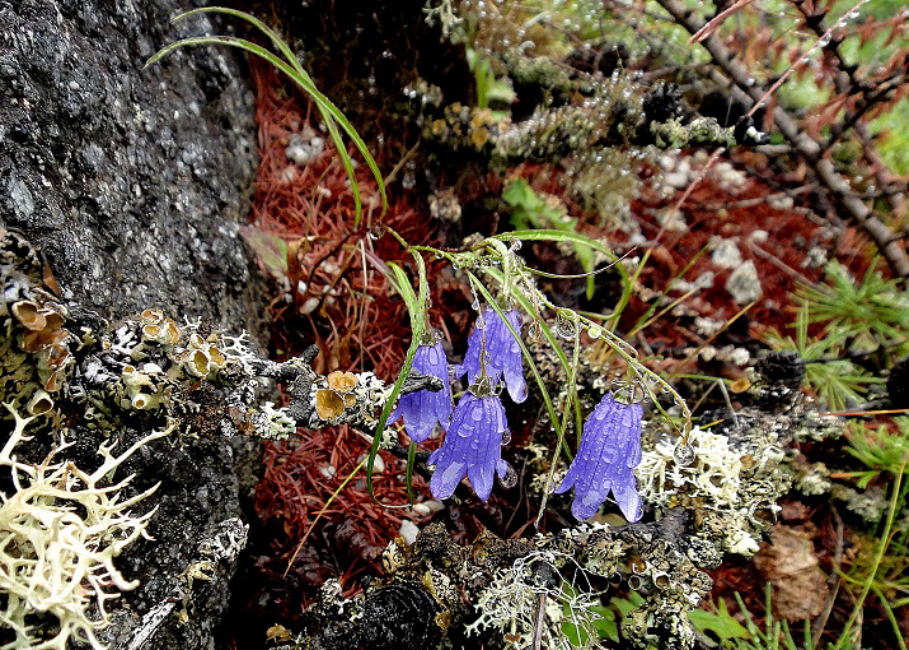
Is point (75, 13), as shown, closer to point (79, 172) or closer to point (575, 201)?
point (79, 172)

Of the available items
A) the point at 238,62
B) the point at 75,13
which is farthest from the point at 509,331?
the point at 238,62

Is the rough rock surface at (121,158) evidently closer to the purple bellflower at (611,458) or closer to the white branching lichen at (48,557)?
the white branching lichen at (48,557)

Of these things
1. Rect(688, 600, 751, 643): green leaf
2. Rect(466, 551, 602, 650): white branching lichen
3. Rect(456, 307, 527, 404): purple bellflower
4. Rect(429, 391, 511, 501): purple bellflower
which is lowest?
Rect(688, 600, 751, 643): green leaf

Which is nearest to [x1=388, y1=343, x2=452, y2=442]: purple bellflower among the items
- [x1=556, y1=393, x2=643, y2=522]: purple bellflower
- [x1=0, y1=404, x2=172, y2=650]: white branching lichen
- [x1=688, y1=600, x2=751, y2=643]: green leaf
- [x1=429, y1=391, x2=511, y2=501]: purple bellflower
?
[x1=429, y1=391, x2=511, y2=501]: purple bellflower

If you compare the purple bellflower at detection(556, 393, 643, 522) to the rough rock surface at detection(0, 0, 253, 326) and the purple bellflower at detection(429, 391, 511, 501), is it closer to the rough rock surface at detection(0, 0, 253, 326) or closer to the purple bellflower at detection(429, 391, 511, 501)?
the purple bellflower at detection(429, 391, 511, 501)

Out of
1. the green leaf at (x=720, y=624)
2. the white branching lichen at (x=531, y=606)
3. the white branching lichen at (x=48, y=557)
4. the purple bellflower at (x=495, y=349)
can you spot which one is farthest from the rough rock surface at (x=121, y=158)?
the green leaf at (x=720, y=624)

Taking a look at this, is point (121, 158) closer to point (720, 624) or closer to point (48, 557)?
point (48, 557)
